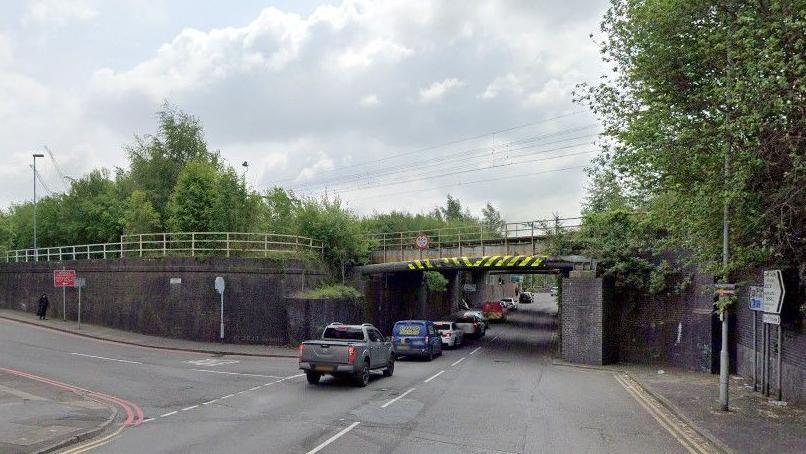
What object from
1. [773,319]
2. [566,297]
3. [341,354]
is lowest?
[341,354]

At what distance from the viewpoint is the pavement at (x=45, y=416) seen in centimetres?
1052

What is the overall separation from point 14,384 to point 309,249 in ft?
60.7

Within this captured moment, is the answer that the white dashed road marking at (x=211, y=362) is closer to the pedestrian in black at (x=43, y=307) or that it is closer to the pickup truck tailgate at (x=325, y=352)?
the pickup truck tailgate at (x=325, y=352)

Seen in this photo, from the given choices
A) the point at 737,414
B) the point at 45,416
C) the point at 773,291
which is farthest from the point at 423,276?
the point at 45,416

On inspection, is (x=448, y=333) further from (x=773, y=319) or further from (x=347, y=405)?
(x=773, y=319)

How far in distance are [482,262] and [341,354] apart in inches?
662

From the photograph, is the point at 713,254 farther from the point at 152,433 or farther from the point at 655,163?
the point at 152,433

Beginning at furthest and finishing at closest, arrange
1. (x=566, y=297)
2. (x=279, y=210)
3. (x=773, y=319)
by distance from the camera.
A: (x=279, y=210) < (x=566, y=297) < (x=773, y=319)

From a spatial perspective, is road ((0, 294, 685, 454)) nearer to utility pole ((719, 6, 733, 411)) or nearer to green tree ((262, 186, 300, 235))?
utility pole ((719, 6, 733, 411))

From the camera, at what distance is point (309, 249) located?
34188 mm

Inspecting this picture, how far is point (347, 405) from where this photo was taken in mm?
14781

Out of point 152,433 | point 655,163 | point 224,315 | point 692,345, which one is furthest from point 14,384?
point 692,345

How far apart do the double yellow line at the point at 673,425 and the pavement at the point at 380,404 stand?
3cm

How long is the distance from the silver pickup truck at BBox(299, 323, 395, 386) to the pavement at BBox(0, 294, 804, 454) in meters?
0.49
